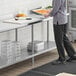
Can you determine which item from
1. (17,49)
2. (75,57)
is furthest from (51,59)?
(17,49)

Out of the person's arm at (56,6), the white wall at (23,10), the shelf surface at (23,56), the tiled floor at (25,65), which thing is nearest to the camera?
the shelf surface at (23,56)

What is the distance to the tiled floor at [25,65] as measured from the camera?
4.58 meters

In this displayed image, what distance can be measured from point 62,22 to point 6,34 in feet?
3.30

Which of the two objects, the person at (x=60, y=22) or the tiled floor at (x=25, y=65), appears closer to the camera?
the tiled floor at (x=25, y=65)

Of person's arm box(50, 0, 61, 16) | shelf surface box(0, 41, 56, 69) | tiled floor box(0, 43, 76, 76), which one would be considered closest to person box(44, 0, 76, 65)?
person's arm box(50, 0, 61, 16)

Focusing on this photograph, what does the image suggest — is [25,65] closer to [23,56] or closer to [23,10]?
[23,56]

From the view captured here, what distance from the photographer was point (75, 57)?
5.25 m

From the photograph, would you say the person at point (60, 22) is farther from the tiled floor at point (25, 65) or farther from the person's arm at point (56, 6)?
the tiled floor at point (25, 65)

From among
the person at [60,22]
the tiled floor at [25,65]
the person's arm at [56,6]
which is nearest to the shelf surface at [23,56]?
the tiled floor at [25,65]

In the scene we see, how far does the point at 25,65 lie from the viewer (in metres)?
4.99

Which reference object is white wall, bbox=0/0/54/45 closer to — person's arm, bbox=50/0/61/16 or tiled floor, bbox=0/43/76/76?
tiled floor, bbox=0/43/76/76

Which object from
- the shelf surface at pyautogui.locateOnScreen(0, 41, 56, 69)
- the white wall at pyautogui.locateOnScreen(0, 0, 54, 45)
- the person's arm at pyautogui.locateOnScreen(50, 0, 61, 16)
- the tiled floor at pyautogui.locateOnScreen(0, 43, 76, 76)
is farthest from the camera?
the white wall at pyautogui.locateOnScreen(0, 0, 54, 45)

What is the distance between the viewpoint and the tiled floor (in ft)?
15.0

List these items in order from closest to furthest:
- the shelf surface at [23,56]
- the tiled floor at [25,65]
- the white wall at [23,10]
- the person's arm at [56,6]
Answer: the shelf surface at [23,56]
the tiled floor at [25,65]
the person's arm at [56,6]
the white wall at [23,10]
